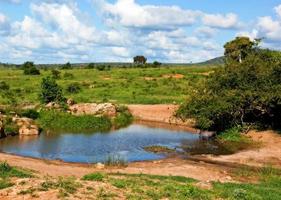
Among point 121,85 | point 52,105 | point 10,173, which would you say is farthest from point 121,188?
point 121,85

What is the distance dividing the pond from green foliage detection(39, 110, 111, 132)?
1862 millimetres

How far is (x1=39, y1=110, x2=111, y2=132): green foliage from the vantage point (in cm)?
3972

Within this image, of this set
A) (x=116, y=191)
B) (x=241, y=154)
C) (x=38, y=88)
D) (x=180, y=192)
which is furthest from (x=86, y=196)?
(x=38, y=88)

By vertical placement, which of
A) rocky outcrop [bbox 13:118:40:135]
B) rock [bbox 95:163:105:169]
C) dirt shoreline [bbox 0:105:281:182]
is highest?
rocky outcrop [bbox 13:118:40:135]

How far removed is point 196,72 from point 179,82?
11698 millimetres

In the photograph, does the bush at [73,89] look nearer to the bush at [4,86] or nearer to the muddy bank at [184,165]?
the bush at [4,86]

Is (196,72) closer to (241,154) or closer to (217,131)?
(217,131)

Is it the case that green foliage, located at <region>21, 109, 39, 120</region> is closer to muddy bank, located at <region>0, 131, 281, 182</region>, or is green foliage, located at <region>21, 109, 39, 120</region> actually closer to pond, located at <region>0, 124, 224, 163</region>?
pond, located at <region>0, 124, 224, 163</region>

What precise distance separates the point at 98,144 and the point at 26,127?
20.9 feet

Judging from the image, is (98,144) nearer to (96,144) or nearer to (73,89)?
(96,144)

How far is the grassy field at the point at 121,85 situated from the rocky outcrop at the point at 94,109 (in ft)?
19.7

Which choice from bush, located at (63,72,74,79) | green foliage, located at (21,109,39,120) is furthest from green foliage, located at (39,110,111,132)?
bush, located at (63,72,74,79)

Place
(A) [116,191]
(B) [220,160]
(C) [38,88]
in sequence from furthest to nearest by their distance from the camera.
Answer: (C) [38,88] → (B) [220,160] → (A) [116,191]

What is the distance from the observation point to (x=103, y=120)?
1666 inches
